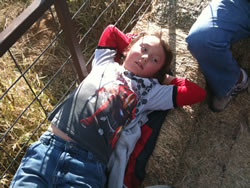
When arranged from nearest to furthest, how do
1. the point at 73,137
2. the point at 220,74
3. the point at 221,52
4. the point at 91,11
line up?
the point at 73,137 < the point at 221,52 < the point at 220,74 < the point at 91,11

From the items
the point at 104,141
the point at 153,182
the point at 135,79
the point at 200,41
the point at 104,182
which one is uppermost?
the point at 200,41

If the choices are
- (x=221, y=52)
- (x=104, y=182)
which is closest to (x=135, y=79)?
(x=221, y=52)

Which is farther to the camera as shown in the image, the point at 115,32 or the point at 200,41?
the point at 115,32

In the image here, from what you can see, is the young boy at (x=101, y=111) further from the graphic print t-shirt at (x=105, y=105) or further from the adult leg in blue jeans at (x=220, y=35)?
the adult leg in blue jeans at (x=220, y=35)

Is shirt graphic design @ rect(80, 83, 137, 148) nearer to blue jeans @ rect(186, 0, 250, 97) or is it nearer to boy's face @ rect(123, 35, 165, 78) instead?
boy's face @ rect(123, 35, 165, 78)

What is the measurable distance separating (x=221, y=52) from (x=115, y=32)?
74 cm

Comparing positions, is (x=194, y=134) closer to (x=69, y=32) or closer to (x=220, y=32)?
(x=220, y=32)

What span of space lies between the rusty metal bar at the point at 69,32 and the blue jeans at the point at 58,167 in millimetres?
516

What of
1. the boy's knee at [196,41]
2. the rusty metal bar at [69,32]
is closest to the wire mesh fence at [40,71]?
the rusty metal bar at [69,32]

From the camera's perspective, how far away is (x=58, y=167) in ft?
4.54

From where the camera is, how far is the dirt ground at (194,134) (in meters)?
1.64

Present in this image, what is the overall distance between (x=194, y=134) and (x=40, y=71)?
1.47 meters

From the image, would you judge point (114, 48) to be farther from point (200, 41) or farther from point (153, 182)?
point (153, 182)

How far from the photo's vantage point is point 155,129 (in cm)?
166
